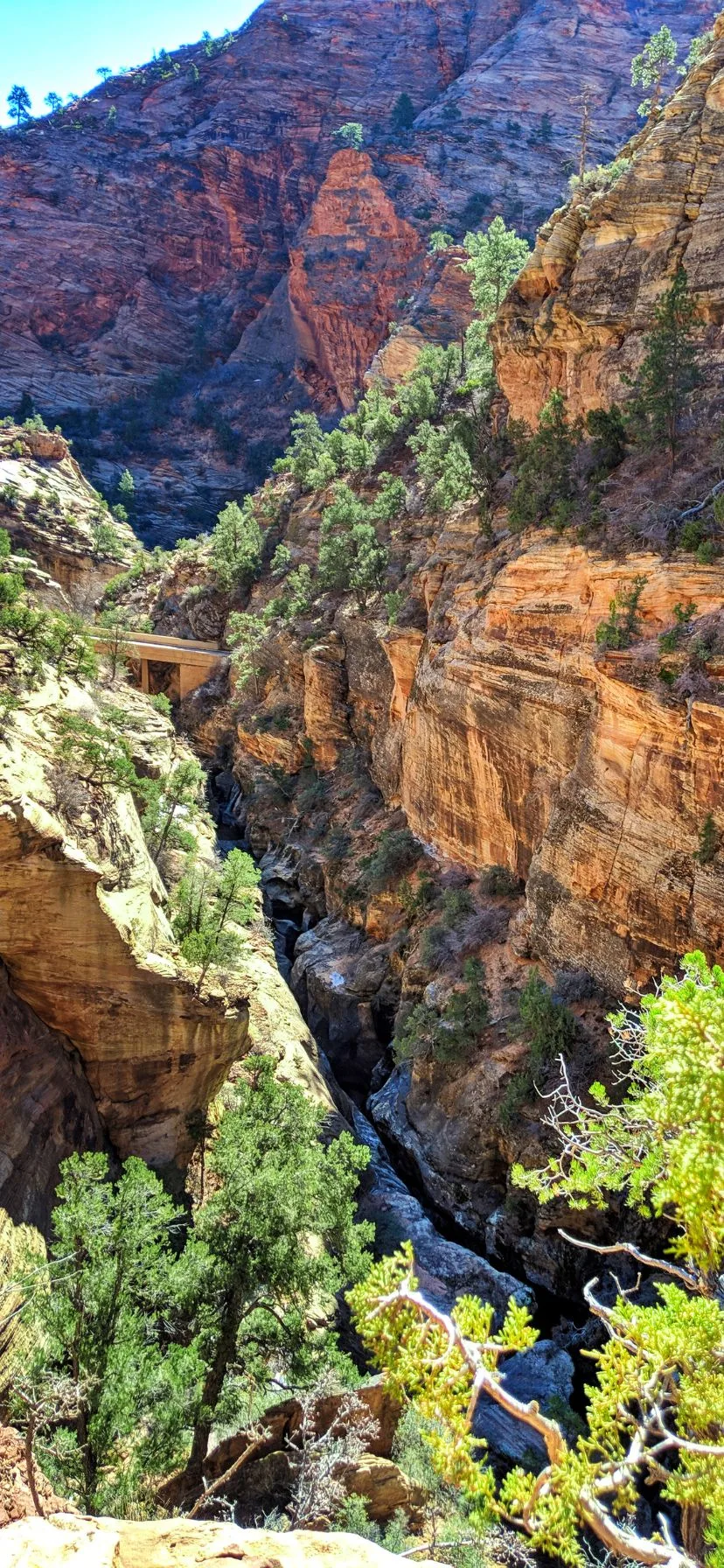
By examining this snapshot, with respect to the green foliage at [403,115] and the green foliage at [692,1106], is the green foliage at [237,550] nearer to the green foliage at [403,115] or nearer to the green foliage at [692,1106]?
the green foliage at [692,1106]

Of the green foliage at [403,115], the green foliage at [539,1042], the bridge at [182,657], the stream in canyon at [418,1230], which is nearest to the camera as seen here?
the stream in canyon at [418,1230]

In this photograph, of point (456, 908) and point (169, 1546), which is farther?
point (456, 908)

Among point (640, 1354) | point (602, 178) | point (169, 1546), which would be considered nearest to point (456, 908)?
point (640, 1354)

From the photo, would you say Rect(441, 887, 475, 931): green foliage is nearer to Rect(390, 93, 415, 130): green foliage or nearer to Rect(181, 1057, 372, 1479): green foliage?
Rect(181, 1057, 372, 1479): green foliage

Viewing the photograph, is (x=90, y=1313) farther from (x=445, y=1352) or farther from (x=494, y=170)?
(x=494, y=170)

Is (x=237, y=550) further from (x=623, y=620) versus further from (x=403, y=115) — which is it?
(x=403, y=115)

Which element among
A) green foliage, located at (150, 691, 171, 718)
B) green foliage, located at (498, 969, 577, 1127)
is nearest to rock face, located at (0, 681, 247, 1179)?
green foliage, located at (498, 969, 577, 1127)

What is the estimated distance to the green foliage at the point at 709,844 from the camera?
16.5m

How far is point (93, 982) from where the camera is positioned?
15.3m

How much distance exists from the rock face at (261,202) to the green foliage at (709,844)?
2554 inches

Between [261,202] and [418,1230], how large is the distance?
9891 centimetres

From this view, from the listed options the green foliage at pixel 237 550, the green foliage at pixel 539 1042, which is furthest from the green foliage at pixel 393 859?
the green foliage at pixel 237 550

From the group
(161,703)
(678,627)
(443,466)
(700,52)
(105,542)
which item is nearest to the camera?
(678,627)

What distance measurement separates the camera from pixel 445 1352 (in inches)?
254
